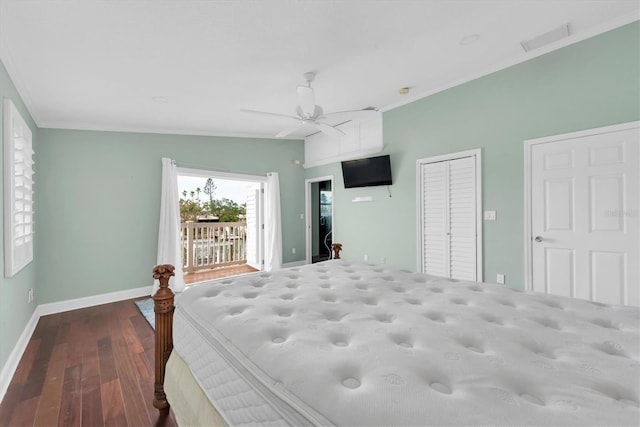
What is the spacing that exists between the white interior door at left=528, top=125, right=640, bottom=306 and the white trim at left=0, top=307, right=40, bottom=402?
458 cm

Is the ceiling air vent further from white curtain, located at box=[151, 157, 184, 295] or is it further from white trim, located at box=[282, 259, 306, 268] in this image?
white trim, located at box=[282, 259, 306, 268]

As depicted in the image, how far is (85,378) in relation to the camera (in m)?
2.26

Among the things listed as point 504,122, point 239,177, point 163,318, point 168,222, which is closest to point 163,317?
point 163,318

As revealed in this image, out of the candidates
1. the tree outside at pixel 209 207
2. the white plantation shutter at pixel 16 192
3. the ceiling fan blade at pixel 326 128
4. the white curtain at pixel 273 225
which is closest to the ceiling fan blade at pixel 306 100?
the ceiling fan blade at pixel 326 128

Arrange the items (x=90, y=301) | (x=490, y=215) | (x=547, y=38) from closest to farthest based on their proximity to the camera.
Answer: (x=547, y=38) → (x=490, y=215) → (x=90, y=301)

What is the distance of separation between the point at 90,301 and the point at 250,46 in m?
4.00

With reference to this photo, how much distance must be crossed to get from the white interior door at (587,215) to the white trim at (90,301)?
5.17 metres

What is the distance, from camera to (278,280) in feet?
6.09

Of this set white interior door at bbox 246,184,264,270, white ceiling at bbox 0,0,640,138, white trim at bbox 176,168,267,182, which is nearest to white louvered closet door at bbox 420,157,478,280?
white ceiling at bbox 0,0,640,138

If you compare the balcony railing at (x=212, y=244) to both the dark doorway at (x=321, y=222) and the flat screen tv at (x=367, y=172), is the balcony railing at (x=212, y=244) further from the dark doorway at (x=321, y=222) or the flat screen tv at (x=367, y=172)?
Answer: the flat screen tv at (x=367, y=172)

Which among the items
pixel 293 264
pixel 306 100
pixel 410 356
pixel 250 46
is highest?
pixel 250 46

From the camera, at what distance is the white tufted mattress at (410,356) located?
68 centimetres

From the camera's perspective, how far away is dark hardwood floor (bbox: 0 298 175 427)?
1844 millimetres

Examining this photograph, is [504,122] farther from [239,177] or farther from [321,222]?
[321,222]
